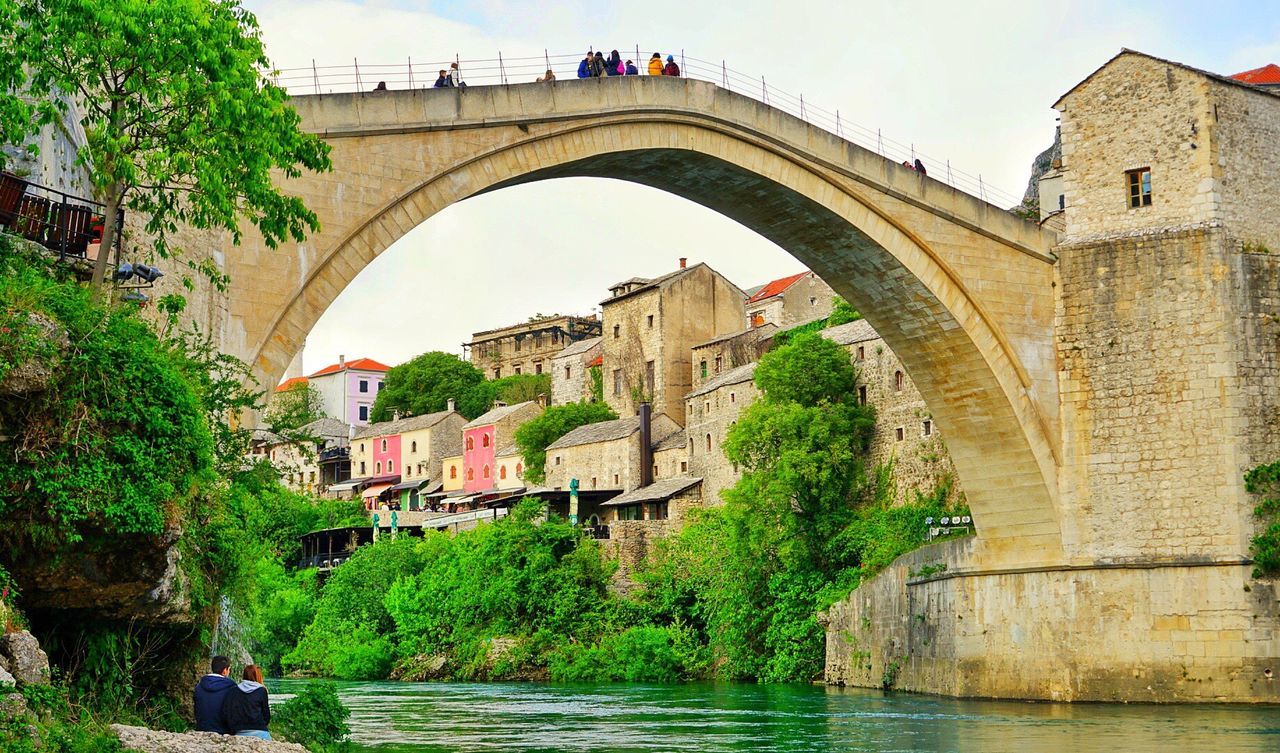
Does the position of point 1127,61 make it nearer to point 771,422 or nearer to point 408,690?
point 771,422

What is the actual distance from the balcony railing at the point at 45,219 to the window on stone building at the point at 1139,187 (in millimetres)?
13197

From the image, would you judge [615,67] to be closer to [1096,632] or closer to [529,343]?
[1096,632]

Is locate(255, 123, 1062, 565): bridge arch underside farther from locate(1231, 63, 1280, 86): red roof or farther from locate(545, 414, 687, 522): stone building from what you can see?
locate(545, 414, 687, 522): stone building

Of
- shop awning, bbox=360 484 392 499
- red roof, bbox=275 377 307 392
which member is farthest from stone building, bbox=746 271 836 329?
red roof, bbox=275 377 307 392

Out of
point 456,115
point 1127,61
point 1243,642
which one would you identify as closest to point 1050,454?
point 1243,642

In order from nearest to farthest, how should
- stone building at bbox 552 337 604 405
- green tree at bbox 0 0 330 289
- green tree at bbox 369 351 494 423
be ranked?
green tree at bbox 0 0 330 289 < stone building at bbox 552 337 604 405 < green tree at bbox 369 351 494 423

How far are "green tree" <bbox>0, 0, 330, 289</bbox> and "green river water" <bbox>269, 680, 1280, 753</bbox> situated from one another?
5605 mm

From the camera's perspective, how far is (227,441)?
11.8 metres

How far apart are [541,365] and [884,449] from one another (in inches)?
A: 1523

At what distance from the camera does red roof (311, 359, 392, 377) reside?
81.9 m

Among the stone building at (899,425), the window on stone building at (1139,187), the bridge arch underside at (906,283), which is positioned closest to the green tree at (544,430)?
the stone building at (899,425)

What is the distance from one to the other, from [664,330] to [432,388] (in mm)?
22158

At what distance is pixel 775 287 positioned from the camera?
187 feet

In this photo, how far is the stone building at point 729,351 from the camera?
151 ft
